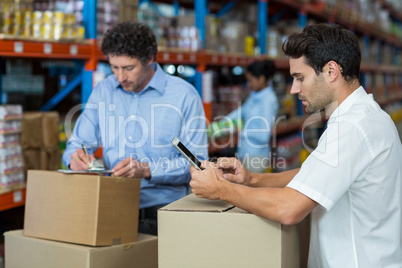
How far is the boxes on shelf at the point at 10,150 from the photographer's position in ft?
10.2

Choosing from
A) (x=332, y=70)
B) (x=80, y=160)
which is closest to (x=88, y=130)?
(x=80, y=160)

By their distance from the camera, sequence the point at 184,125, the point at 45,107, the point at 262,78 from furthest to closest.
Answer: the point at 262,78, the point at 45,107, the point at 184,125

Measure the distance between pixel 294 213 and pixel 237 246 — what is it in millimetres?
240

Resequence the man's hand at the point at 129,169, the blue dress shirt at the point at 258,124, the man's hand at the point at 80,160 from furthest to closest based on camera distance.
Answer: the blue dress shirt at the point at 258,124 < the man's hand at the point at 80,160 < the man's hand at the point at 129,169

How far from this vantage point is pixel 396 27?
15711mm

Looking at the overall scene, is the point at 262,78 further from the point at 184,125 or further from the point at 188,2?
the point at 184,125

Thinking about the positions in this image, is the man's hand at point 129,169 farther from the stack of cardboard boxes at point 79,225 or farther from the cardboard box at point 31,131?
the cardboard box at point 31,131

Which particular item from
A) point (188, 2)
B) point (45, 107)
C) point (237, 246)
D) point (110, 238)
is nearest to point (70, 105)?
point (45, 107)

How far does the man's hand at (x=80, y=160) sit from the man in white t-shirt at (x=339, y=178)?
90cm

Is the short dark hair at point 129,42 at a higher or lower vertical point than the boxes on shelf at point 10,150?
higher

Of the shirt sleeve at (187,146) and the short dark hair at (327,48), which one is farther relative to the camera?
the shirt sleeve at (187,146)

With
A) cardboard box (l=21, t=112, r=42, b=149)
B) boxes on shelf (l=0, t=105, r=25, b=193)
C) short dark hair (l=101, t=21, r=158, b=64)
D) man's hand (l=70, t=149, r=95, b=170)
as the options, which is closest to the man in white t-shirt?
man's hand (l=70, t=149, r=95, b=170)

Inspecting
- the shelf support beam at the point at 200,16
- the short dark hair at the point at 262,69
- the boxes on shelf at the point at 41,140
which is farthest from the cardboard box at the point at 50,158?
the short dark hair at the point at 262,69

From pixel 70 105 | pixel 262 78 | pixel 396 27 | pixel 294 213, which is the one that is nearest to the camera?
pixel 294 213
